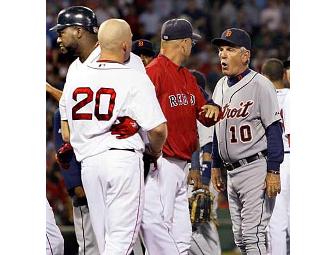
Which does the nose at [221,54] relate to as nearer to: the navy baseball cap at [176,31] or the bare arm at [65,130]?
the navy baseball cap at [176,31]

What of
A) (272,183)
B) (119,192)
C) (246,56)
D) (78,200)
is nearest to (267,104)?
(246,56)

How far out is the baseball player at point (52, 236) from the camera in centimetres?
388

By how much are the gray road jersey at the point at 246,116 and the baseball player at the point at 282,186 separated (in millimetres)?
271

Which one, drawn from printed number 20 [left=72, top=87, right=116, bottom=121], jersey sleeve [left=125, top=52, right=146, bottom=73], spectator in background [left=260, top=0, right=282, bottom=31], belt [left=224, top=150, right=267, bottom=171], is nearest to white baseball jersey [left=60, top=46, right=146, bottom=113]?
jersey sleeve [left=125, top=52, right=146, bottom=73]

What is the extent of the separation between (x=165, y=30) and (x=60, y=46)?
1.49 ft

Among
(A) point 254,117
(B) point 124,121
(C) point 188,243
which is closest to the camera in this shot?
(B) point 124,121

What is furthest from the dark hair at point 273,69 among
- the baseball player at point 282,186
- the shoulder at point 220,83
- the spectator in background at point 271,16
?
the shoulder at point 220,83

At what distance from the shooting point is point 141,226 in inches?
142

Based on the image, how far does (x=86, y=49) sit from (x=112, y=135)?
1.75 feet

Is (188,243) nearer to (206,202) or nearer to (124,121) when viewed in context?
(206,202)

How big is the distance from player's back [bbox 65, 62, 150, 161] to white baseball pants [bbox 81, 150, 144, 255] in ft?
0.14

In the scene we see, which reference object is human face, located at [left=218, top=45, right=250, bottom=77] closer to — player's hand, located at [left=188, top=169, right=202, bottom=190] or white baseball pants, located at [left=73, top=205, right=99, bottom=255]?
player's hand, located at [left=188, top=169, right=202, bottom=190]

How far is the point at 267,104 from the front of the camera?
4.25 m
